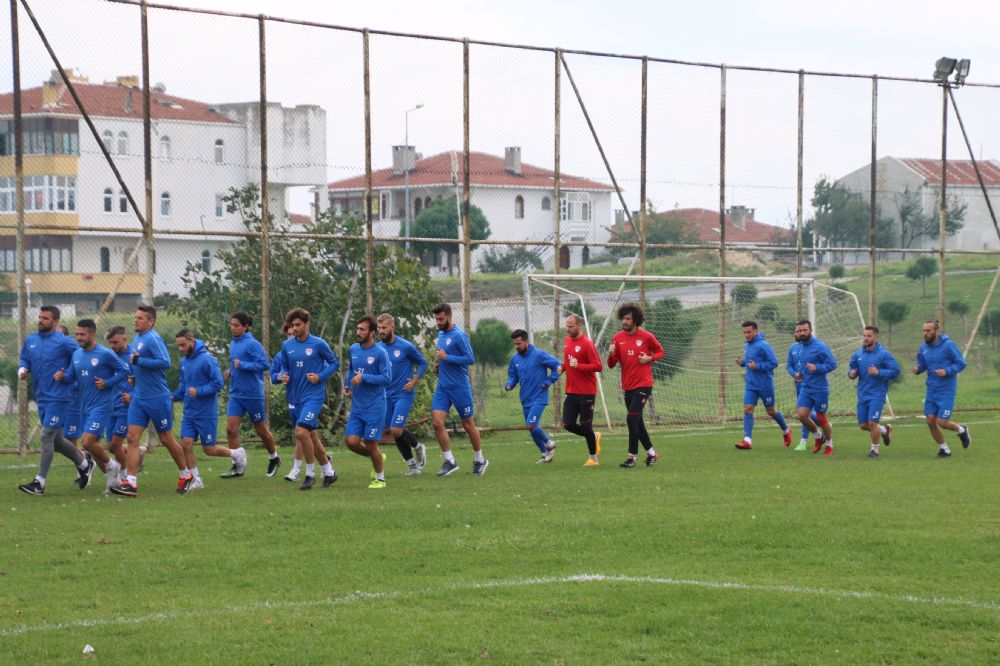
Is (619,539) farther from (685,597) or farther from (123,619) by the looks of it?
(123,619)

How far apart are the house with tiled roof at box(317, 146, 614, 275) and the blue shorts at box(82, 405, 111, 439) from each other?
8.04m

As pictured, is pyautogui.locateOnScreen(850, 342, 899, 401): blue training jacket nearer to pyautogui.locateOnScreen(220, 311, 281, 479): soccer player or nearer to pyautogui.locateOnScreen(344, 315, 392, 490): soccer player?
pyautogui.locateOnScreen(344, 315, 392, 490): soccer player

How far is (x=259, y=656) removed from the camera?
25.7 ft

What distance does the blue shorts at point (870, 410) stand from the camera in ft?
64.6

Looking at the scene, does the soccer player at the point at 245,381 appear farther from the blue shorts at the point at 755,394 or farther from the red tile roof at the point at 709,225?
the red tile roof at the point at 709,225

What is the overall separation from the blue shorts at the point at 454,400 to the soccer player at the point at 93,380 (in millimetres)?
4155

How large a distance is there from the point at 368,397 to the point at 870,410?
8.05 meters

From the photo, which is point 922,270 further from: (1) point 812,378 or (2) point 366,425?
(2) point 366,425

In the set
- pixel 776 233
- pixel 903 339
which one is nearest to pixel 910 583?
pixel 776 233

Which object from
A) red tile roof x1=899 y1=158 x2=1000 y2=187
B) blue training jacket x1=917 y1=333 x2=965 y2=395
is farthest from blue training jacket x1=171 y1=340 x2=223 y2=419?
red tile roof x1=899 y1=158 x2=1000 y2=187

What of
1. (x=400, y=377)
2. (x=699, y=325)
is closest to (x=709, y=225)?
(x=699, y=325)

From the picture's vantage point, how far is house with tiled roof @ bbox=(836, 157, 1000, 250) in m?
28.9

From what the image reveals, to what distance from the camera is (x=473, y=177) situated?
77.5 ft

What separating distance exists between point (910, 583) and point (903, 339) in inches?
1061
